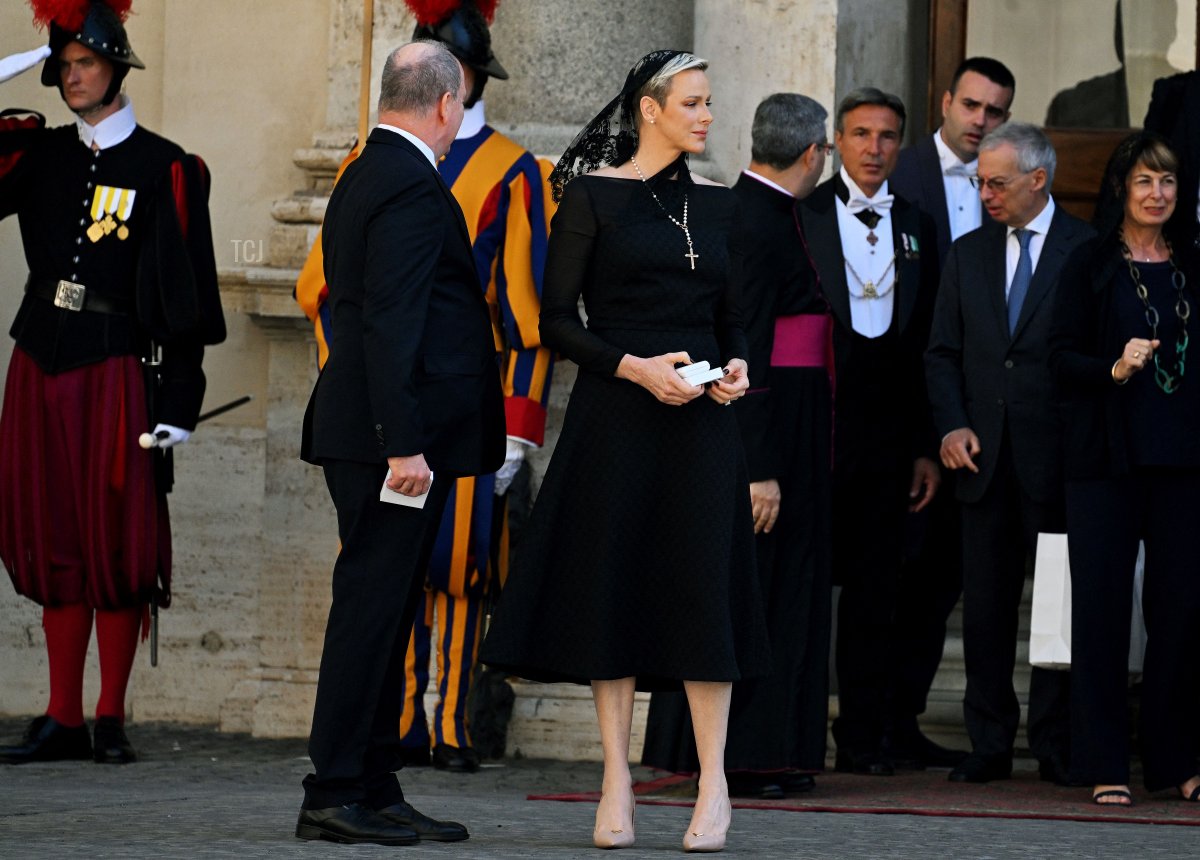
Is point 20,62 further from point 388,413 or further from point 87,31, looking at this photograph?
point 388,413

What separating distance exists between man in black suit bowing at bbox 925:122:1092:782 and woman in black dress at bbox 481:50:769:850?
186 centimetres

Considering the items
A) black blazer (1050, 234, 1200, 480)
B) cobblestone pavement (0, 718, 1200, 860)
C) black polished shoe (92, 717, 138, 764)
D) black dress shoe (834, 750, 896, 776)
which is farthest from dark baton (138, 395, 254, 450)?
black blazer (1050, 234, 1200, 480)

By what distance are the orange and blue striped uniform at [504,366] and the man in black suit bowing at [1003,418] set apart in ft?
4.08

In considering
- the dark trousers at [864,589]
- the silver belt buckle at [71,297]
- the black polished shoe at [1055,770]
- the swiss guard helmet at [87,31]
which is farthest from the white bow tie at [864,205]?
the silver belt buckle at [71,297]

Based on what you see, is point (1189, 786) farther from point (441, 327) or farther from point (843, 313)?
point (441, 327)

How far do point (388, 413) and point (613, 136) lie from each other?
1.01 m

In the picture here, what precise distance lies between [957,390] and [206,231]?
2389mm

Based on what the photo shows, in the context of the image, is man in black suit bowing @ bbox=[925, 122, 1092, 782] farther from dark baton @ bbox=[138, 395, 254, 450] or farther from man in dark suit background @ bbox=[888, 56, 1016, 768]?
dark baton @ bbox=[138, 395, 254, 450]

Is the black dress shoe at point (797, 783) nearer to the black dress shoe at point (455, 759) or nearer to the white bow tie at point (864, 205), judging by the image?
the black dress shoe at point (455, 759)

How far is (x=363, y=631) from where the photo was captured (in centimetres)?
526

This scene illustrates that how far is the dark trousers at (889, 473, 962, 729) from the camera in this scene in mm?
7621

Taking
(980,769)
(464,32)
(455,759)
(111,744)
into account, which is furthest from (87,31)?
(980,769)

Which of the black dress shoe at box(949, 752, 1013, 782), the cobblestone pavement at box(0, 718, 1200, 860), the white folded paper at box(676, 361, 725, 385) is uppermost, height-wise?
the white folded paper at box(676, 361, 725, 385)

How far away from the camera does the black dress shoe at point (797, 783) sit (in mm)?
6792
